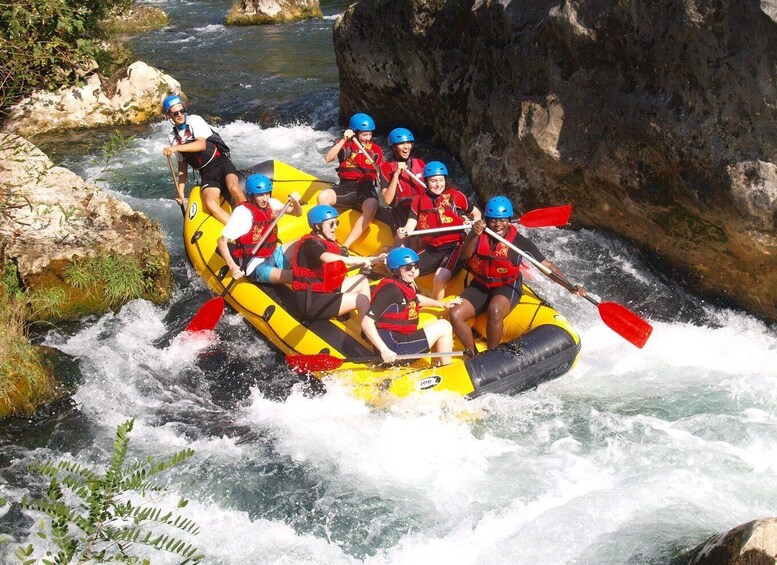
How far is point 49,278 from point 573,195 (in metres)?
4.85

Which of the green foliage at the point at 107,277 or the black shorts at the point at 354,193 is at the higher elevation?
the black shorts at the point at 354,193

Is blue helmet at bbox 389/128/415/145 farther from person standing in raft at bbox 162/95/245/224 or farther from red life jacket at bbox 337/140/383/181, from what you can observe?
person standing in raft at bbox 162/95/245/224

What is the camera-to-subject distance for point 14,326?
6156 mm

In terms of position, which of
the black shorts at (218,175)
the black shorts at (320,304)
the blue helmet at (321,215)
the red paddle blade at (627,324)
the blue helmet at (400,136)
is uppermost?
the blue helmet at (400,136)

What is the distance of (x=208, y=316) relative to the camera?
22.2 feet

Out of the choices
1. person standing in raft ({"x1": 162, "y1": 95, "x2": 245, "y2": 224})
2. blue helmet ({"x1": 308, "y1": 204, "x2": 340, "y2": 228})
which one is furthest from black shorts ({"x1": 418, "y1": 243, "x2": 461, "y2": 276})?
person standing in raft ({"x1": 162, "y1": 95, "x2": 245, "y2": 224})

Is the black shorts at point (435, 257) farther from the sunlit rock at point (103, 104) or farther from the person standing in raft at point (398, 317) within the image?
the sunlit rock at point (103, 104)

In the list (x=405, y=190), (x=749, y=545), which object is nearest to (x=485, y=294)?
(x=405, y=190)

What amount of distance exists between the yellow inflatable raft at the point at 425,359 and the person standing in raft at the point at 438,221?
0.48 ft

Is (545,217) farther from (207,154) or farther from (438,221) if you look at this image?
(207,154)

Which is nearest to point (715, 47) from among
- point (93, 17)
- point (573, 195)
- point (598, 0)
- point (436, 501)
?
point (598, 0)

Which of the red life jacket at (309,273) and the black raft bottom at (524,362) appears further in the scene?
the red life jacket at (309,273)

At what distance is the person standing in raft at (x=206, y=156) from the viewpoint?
7.57 meters

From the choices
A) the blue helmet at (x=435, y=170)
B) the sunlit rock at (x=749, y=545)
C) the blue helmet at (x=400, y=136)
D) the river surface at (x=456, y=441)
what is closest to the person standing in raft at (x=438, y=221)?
the blue helmet at (x=435, y=170)
